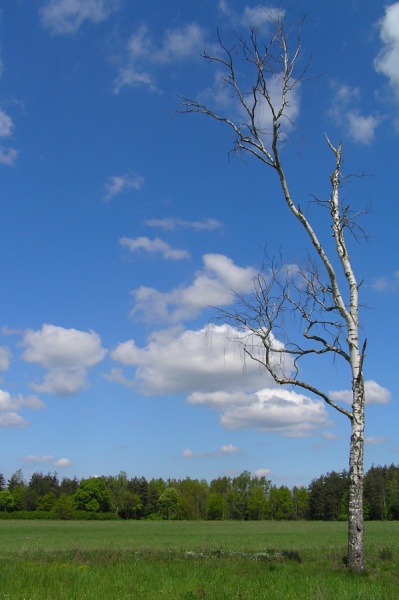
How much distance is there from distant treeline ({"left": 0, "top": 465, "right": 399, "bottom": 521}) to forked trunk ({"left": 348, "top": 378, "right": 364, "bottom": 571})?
104m

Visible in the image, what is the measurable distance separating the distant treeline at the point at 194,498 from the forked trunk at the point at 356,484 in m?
104

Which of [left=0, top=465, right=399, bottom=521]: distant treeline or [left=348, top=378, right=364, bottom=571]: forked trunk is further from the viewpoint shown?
[left=0, top=465, right=399, bottom=521]: distant treeline

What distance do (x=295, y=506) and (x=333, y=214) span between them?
5558 inches

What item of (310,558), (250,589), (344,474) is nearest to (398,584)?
(250,589)

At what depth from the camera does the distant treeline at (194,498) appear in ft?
380

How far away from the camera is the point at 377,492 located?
4564 inches

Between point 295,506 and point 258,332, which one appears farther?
point 295,506

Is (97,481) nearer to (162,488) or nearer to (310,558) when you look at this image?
(162,488)

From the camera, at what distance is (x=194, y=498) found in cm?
13875

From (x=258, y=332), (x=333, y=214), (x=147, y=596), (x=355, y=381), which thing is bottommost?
(x=147, y=596)

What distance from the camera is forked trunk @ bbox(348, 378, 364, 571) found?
12.9 meters

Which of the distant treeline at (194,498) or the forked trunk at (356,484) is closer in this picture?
the forked trunk at (356,484)

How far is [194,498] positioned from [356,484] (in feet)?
439

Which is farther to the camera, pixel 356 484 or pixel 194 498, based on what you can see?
pixel 194 498
